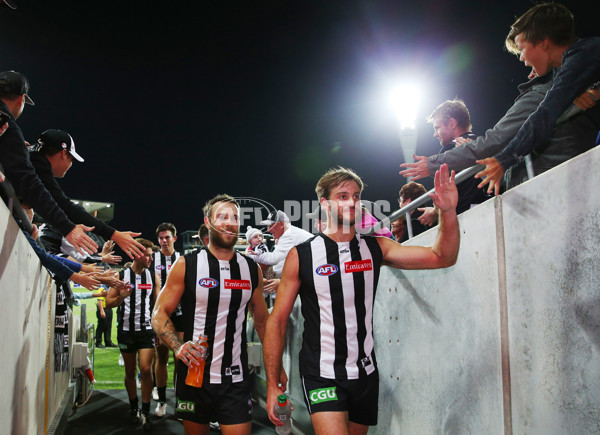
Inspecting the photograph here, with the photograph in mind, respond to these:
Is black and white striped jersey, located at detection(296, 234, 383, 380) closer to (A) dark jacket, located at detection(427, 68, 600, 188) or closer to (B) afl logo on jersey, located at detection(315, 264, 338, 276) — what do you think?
(B) afl logo on jersey, located at detection(315, 264, 338, 276)

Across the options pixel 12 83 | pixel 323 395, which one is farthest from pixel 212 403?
pixel 12 83

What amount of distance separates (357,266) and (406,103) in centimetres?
500

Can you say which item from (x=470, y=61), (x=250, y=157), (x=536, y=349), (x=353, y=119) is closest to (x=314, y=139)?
(x=353, y=119)

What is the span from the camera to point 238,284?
12.6 ft

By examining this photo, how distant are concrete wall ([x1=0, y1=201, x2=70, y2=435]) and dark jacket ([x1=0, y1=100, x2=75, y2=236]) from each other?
0.57 feet

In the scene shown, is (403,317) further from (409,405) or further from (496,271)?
(496,271)

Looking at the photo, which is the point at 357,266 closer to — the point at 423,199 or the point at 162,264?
the point at 423,199

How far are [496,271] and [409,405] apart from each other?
1.59 m

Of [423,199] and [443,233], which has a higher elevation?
[423,199]

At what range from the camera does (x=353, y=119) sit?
2705cm

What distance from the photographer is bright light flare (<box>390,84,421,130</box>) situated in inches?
286

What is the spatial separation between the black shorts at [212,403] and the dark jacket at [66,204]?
1351 mm

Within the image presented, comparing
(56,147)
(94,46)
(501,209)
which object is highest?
(94,46)

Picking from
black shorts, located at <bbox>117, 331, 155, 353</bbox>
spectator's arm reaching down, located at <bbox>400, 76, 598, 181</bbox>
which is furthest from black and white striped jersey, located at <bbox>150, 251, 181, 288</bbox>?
spectator's arm reaching down, located at <bbox>400, 76, 598, 181</bbox>
